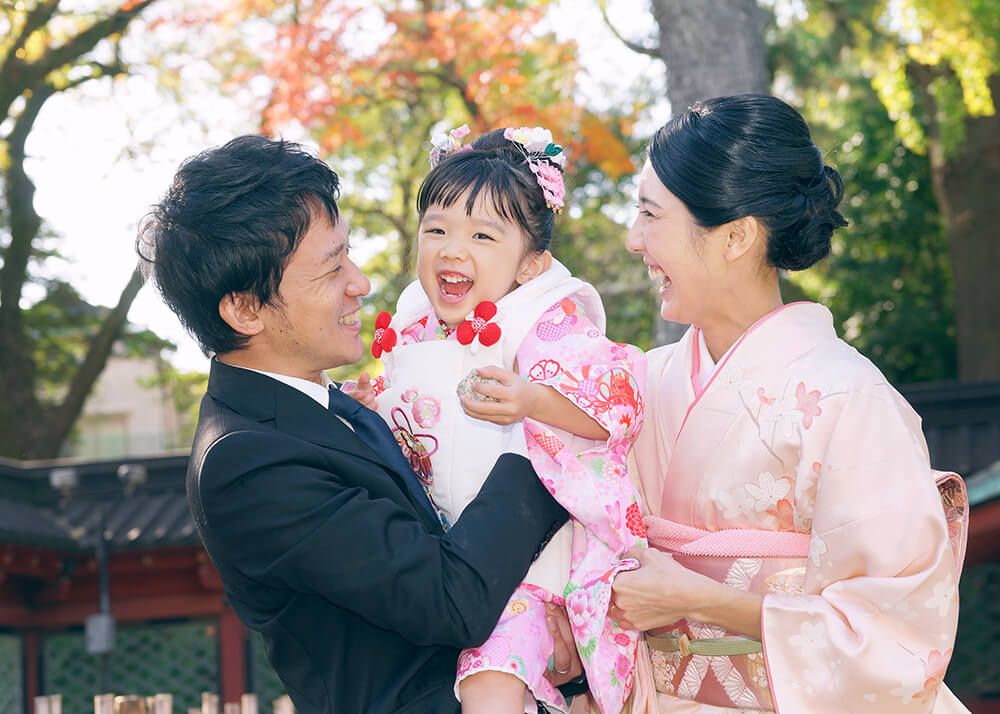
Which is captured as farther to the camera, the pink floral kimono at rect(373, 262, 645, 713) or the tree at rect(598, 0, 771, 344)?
the tree at rect(598, 0, 771, 344)

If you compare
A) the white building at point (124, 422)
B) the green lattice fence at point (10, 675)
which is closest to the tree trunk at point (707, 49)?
the green lattice fence at point (10, 675)

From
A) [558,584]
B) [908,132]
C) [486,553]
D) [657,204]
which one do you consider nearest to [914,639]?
[558,584]

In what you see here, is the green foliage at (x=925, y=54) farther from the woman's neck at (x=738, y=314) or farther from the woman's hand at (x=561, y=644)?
the woman's hand at (x=561, y=644)

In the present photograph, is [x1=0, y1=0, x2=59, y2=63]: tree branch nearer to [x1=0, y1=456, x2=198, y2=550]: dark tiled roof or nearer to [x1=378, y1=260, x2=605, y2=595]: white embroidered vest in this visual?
[x1=0, y1=456, x2=198, y2=550]: dark tiled roof

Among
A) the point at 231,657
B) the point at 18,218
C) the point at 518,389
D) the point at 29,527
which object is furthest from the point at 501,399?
the point at 18,218

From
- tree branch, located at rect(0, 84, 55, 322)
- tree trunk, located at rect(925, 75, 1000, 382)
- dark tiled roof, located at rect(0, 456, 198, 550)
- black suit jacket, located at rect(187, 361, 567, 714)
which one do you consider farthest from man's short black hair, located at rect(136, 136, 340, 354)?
tree trunk, located at rect(925, 75, 1000, 382)

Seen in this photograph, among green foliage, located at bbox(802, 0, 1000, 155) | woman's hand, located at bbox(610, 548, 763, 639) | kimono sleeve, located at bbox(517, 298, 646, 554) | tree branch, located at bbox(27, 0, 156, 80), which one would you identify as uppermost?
tree branch, located at bbox(27, 0, 156, 80)

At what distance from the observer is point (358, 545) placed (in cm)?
241

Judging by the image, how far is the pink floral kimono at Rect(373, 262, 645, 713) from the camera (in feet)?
8.93

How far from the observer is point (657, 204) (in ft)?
9.64

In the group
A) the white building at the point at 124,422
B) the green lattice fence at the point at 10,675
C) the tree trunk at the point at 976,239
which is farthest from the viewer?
the white building at the point at 124,422

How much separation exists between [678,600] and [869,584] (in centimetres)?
40

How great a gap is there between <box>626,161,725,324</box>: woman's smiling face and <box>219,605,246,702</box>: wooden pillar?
9850 millimetres

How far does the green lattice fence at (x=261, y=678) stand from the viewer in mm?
12039
